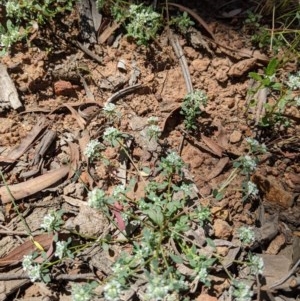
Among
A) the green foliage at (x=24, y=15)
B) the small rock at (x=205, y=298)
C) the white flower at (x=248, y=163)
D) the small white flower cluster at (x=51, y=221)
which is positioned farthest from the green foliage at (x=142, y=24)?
the small rock at (x=205, y=298)

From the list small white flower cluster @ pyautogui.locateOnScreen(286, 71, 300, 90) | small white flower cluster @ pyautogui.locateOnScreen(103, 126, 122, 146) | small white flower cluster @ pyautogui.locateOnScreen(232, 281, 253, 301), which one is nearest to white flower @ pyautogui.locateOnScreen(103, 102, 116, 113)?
small white flower cluster @ pyautogui.locateOnScreen(103, 126, 122, 146)

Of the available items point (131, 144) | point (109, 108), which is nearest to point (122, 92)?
point (109, 108)

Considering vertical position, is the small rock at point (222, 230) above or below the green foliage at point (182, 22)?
below

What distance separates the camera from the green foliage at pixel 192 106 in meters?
2.84

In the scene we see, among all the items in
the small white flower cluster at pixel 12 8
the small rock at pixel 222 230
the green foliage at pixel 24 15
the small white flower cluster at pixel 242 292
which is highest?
the small white flower cluster at pixel 12 8

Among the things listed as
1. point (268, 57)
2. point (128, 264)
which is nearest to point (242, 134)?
point (268, 57)

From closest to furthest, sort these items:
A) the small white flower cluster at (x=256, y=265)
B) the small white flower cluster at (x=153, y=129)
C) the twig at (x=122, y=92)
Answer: the small white flower cluster at (x=256, y=265), the small white flower cluster at (x=153, y=129), the twig at (x=122, y=92)

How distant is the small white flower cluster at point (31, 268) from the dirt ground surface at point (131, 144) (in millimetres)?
118

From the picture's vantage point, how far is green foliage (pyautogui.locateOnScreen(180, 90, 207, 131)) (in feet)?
9.32

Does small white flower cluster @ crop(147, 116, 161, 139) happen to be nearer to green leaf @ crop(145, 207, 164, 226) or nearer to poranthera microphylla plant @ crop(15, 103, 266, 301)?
poranthera microphylla plant @ crop(15, 103, 266, 301)

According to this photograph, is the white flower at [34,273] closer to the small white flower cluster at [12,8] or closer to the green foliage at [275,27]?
the small white flower cluster at [12,8]

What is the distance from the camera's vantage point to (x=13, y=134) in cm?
279

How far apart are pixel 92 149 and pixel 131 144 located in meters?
0.31

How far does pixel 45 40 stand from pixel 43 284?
64.2 inches
